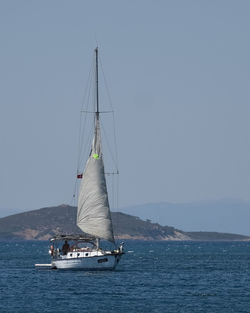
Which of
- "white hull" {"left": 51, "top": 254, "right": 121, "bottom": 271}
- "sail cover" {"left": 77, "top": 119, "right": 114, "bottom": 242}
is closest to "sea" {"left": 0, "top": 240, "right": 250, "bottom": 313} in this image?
"white hull" {"left": 51, "top": 254, "right": 121, "bottom": 271}

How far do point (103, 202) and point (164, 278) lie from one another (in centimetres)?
1151

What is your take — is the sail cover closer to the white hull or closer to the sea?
the white hull

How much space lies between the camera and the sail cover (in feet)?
371

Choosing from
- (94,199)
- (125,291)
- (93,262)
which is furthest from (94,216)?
(125,291)

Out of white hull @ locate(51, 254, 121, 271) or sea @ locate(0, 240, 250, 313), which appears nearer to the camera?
sea @ locate(0, 240, 250, 313)

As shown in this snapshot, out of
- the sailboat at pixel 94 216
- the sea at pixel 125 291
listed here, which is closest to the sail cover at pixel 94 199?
the sailboat at pixel 94 216

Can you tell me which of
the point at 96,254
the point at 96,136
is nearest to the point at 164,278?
the point at 96,254

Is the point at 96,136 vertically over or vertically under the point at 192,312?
over

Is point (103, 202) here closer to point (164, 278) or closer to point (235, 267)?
point (164, 278)

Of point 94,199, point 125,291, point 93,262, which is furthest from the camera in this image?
point 94,199

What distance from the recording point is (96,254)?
112250mm

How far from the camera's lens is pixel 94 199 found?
113 meters

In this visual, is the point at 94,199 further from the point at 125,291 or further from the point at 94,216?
the point at 125,291

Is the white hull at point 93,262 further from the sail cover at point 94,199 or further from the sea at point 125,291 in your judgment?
the sail cover at point 94,199
